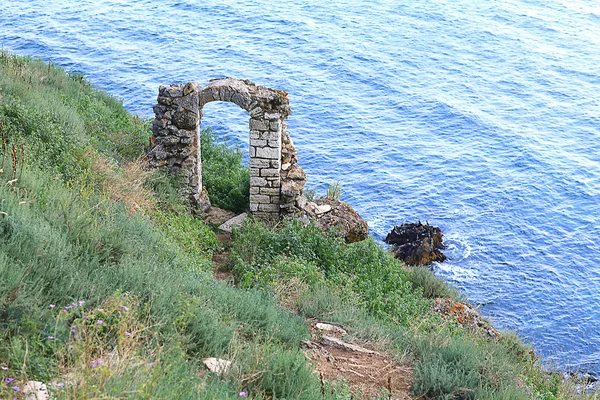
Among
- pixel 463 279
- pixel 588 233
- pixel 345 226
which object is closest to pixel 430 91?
pixel 588 233

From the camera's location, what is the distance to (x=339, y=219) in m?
16.0

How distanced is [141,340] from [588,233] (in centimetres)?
1824

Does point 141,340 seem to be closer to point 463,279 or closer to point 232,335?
point 232,335

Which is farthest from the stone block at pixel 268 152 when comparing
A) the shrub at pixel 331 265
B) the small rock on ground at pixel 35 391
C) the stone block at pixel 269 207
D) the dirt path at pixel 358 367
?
the small rock on ground at pixel 35 391

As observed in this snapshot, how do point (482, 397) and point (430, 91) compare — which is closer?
point (482, 397)

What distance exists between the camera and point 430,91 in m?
29.9

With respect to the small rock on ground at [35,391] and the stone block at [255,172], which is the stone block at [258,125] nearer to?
the stone block at [255,172]

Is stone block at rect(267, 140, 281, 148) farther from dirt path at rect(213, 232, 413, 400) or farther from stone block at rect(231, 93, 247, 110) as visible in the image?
dirt path at rect(213, 232, 413, 400)

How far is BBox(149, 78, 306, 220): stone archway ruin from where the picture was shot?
14.4 meters

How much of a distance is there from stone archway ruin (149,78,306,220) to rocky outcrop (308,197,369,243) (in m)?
0.68

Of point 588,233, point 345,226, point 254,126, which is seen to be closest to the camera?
point 254,126

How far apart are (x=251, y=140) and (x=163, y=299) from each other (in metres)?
8.61

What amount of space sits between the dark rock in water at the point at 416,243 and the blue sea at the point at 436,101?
51 centimetres

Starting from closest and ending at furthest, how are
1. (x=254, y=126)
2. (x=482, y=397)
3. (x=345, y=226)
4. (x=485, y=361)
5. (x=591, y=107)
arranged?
(x=482, y=397) → (x=485, y=361) → (x=254, y=126) → (x=345, y=226) → (x=591, y=107)
